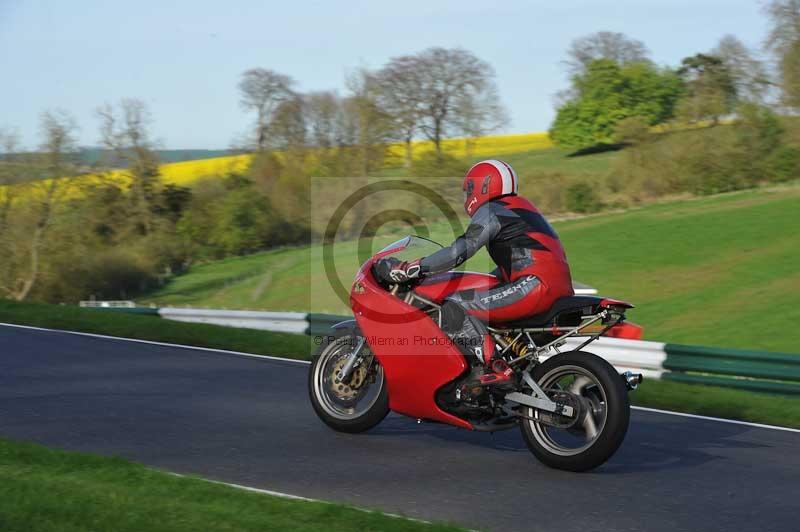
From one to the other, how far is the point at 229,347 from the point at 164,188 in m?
38.5

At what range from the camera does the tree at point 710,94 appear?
5775cm

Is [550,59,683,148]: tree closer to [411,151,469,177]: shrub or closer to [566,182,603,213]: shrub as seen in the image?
[566,182,603,213]: shrub

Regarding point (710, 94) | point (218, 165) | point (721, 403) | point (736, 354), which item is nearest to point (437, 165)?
point (218, 165)

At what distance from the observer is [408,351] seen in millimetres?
7430

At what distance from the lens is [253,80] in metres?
59.3

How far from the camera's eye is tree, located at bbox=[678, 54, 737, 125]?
5775 centimetres

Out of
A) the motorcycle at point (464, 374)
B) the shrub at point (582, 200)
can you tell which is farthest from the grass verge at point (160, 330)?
the shrub at point (582, 200)

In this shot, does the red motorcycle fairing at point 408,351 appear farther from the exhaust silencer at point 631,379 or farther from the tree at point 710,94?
the tree at point 710,94

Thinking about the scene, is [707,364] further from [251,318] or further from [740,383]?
[251,318]

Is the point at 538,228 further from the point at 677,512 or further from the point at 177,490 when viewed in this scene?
the point at 177,490

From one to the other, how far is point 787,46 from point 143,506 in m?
54.3

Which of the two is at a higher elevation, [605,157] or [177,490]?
[605,157]

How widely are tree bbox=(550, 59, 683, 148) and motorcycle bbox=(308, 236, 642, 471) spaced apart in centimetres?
6845

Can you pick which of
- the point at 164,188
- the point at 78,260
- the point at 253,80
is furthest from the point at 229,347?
the point at 253,80
